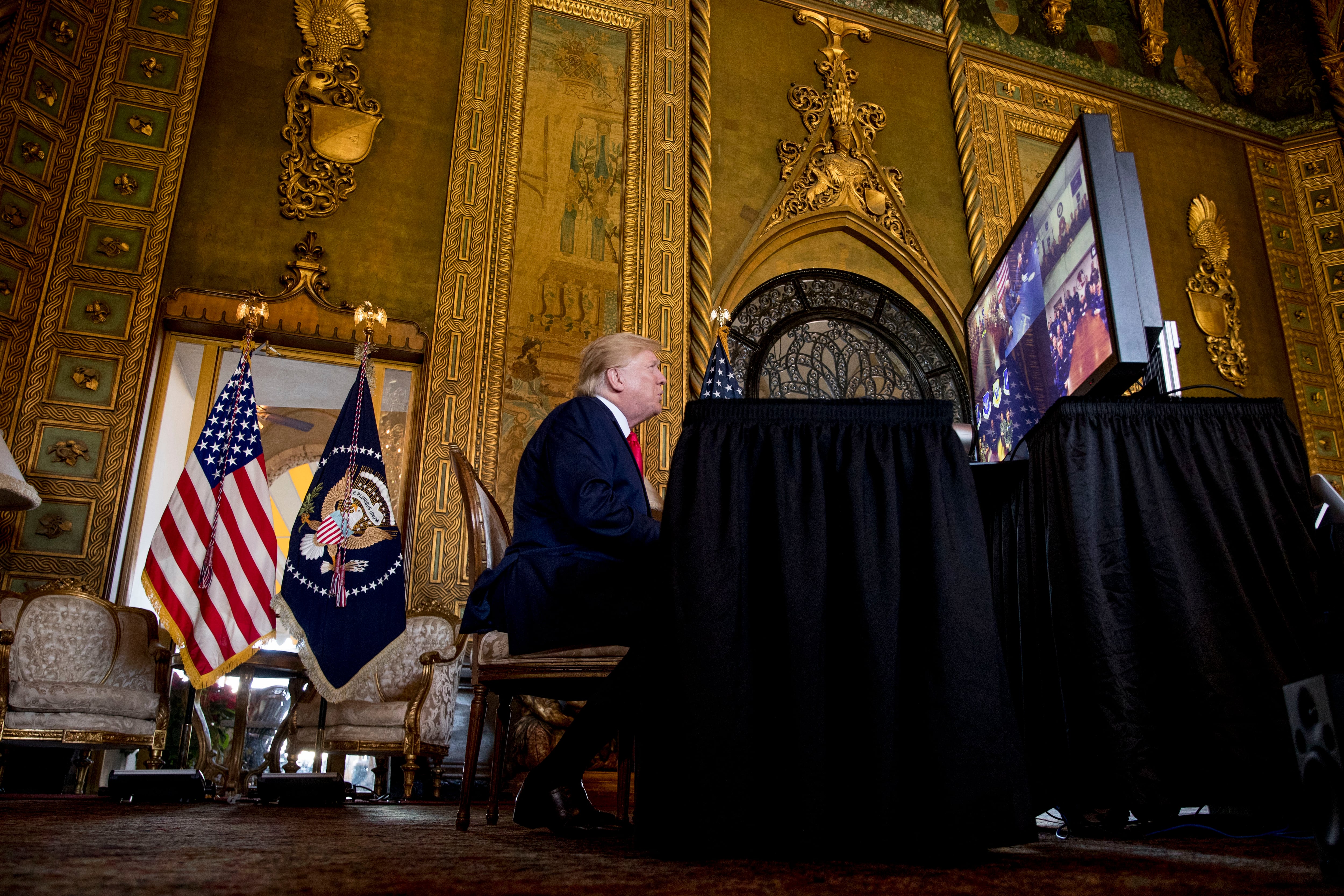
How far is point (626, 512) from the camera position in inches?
80.2

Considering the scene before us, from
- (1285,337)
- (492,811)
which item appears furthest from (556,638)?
(1285,337)

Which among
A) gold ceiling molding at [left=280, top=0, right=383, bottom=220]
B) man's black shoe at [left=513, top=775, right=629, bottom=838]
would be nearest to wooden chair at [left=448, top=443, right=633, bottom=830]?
man's black shoe at [left=513, top=775, right=629, bottom=838]

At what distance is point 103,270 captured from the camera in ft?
16.3

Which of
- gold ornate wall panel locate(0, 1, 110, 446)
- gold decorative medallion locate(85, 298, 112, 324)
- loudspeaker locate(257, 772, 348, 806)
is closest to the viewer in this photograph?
loudspeaker locate(257, 772, 348, 806)

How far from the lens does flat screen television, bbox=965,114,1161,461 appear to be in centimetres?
214

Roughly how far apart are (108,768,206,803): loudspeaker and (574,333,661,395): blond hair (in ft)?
6.60

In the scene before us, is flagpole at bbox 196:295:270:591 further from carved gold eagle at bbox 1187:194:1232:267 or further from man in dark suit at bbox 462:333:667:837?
carved gold eagle at bbox 1187:194:1232:267

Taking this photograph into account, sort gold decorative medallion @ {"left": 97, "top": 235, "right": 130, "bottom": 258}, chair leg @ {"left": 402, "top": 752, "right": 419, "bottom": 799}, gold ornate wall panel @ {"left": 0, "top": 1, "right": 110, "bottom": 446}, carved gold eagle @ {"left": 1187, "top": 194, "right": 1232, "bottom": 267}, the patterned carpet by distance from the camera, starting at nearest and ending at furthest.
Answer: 1. the patterned carpet
2. chair leg @ {"left": 402, "top": 752, "right": 419, "bottom": 799}
3. gold ornate wall panel @ {"left": 0, "top": 1, "right": 110, "bottom": 446}
4. gold decorative medallion @ {"left": 97, "top": 235, "right": 130, "bottom": 258}
5. carved gold eagle @ {"left": 1187, "top": 194, "right": 1232, "bottom": 267}

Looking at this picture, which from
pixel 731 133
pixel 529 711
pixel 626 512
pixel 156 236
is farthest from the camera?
pixel 731 133

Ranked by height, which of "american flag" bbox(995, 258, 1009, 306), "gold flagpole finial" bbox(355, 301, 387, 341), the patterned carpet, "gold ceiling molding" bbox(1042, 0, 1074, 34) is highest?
"gold ceiling molding" bbox(1042, 0, 1074, 34)

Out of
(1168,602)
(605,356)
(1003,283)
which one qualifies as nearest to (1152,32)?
(1003,283)

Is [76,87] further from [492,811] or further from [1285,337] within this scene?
[1285,337]

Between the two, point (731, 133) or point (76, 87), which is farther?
point (731, 133)

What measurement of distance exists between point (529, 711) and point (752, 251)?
3.49 metres
